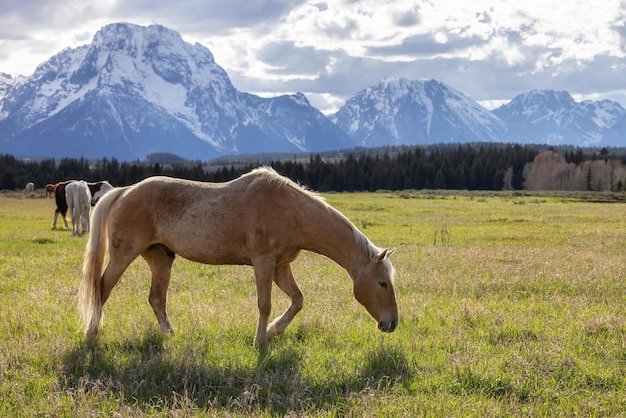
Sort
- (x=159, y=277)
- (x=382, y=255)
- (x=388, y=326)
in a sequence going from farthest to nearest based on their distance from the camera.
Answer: (x=159, y=277)
(x=388, y=326)
(x=382, y=255)

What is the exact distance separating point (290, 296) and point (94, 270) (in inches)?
120

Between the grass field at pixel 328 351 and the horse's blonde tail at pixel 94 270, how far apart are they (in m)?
0.29

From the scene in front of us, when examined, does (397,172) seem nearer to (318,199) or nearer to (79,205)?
(79,205)

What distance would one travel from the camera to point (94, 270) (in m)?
8.78

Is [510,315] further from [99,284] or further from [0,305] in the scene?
[0,305]

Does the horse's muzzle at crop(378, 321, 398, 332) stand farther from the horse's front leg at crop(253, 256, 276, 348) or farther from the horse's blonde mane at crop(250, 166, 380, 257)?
the horse's front leg at crop(253, 256, 276, 348)

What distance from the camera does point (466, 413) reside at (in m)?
5.73

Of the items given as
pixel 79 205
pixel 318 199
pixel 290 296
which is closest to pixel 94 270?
pixel 290 296

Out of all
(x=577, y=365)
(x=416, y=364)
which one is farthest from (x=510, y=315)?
(x=416, y=364)

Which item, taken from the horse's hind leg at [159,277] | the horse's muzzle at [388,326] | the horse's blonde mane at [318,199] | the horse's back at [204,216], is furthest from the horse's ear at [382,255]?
the horse's hind leg at [159,277]

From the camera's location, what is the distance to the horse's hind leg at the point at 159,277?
8.93 meters

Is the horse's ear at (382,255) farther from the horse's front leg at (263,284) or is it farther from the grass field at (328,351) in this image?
the horse's front leg at (263,284)

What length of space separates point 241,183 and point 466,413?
450 centimetres

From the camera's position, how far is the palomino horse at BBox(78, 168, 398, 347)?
8031 mm
